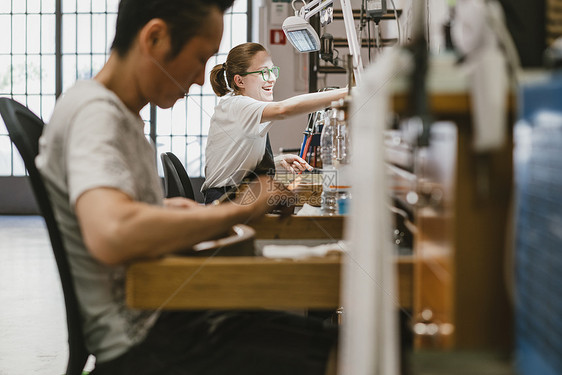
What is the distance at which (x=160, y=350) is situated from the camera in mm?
1079

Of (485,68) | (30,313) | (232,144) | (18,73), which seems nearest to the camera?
(485,68)

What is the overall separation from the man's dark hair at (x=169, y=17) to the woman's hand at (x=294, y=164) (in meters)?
2.11

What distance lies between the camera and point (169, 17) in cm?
118

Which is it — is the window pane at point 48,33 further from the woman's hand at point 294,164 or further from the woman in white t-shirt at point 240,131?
the woman's hand at point 294,164

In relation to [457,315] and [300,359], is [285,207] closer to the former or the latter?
[300,359]

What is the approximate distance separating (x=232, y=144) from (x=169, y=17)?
6.58 feet

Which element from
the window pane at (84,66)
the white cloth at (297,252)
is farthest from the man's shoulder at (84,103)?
the window pane at (84,66)

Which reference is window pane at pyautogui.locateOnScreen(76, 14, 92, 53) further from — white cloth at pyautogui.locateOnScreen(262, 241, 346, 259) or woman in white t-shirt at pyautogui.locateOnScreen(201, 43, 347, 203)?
white cloth at pyautogui.locateOnScreen(262, 241, 346, 259)

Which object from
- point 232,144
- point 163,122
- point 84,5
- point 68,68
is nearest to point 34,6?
point 84,5

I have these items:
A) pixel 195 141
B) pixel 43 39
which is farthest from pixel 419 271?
pixel 43 39

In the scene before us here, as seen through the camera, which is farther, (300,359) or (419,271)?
(300,359)

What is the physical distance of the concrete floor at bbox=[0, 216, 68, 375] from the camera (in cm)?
262

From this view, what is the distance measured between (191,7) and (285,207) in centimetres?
67

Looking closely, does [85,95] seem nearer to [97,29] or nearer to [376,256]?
[376,256]
